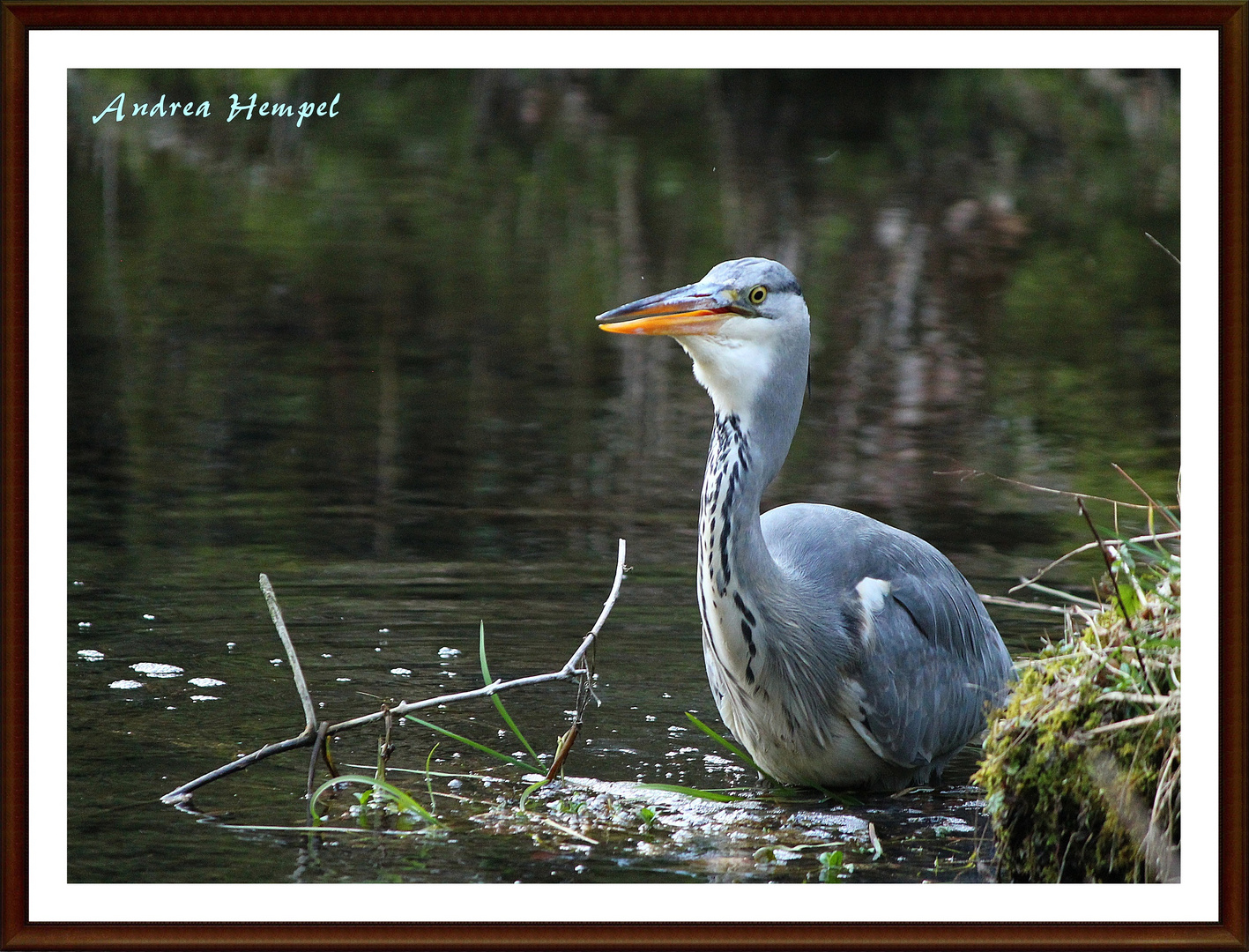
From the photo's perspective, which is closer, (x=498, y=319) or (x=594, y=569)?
(x=594, y=569)

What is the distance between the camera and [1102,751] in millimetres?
4379

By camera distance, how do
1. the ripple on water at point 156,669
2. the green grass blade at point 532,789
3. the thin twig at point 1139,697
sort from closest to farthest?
the thin twig at point 1139,697
the green grass blade at point 532,789
the ripple on water at point 156,669

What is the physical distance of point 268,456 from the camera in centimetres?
1032

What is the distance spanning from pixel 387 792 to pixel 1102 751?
7.85ft

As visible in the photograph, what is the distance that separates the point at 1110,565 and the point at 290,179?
52.4 feet

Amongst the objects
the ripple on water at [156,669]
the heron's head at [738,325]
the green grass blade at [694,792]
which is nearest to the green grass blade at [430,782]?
the green grass blade at [694,792]

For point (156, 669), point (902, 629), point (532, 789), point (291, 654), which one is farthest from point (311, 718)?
point (902, 629)

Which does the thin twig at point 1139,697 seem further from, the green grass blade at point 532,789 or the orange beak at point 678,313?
the green grass blade at point 532,789

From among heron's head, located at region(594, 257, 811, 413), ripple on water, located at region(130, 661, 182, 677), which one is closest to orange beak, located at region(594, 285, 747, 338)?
heron's head, located at region(594, 257, 811, 413)
